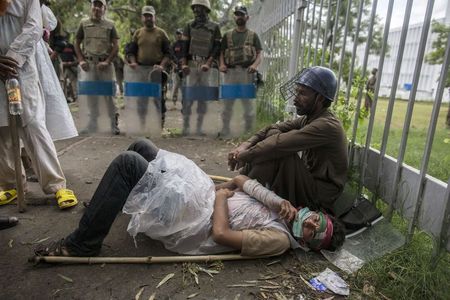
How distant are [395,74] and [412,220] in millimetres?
1075

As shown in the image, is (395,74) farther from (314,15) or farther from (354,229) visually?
(314,15)

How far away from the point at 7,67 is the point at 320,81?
96.8 inches

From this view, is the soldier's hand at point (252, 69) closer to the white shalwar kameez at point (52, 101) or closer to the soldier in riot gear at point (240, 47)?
the soldier in riot gear at point (240, 47)

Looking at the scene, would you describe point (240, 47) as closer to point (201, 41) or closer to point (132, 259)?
point (201, 41)

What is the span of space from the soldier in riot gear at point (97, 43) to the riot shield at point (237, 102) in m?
1.95

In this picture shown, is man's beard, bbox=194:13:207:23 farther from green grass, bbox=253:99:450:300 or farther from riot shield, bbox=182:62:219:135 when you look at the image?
green grass, bbox=253:99:450:300

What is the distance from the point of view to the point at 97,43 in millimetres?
5965

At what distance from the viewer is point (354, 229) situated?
2.76 meters

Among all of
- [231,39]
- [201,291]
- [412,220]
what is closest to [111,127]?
[231,39]

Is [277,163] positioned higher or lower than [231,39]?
lower

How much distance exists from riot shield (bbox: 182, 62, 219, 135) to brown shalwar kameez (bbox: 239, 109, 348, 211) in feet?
12.3

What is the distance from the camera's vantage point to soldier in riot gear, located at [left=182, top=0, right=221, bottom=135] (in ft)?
19.4

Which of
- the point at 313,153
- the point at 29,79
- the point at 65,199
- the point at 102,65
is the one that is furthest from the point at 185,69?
the point at 313,153

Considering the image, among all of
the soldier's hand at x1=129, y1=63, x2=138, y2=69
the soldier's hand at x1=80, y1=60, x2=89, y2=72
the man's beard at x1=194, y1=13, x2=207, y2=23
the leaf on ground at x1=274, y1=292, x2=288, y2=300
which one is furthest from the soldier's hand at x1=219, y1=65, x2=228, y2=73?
the leaf on ground at x1=274, y1=292, x2=288, y2=300
